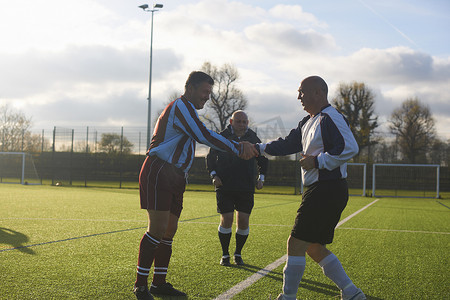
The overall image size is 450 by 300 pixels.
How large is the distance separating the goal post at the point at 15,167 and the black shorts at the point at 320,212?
107 ft

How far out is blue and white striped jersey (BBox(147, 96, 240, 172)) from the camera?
364 centimetres

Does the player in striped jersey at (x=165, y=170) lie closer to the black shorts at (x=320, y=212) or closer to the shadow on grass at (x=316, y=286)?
the black shorts at (x=320, y=212)

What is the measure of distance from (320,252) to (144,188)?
1.50m

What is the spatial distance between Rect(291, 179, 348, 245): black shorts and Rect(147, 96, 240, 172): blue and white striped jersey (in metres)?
1.00

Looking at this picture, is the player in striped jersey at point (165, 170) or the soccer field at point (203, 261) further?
the soccer field at point (203, 261)

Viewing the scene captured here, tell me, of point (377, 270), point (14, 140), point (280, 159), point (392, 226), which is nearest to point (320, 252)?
point (377, 270)

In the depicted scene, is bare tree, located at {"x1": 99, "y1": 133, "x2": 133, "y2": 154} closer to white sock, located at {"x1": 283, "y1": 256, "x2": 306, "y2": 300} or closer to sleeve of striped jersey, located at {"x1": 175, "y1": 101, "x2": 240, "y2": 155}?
sleeve of striped jersey, located at {"x1": 175, "y1": 101, "x2": 240, "y2": 155}

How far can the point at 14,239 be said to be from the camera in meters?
6.46

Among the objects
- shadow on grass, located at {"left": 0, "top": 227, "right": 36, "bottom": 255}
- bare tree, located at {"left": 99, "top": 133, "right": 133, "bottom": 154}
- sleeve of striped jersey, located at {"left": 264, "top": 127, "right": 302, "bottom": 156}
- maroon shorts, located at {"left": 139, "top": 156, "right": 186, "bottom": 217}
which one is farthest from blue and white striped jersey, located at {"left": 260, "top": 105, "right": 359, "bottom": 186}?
bare tree, located at {"left": 99, "top": 133, "right": 133, "bottom": 154}

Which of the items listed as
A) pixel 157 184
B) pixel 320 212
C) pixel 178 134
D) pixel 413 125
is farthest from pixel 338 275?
pixel 413 125

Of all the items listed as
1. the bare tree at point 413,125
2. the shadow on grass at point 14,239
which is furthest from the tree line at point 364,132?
the shadow on grass at point 14,239

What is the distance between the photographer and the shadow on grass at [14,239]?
571 cm

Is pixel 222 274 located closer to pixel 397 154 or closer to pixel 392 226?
pixel 392 226

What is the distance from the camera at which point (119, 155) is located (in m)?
30.3
